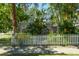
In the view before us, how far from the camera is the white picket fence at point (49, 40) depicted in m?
3.95

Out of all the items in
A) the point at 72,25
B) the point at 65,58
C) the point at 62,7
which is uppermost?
the point at 62,7

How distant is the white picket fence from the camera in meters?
3.95

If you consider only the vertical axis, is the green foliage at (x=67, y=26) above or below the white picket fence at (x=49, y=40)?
above

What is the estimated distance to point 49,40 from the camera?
3965mm

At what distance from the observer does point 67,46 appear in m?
3.94

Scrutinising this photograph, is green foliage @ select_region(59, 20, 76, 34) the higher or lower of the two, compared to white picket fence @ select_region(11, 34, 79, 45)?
higher

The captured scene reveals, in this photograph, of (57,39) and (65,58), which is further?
(57,39)

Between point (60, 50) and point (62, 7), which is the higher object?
point (62, 7)

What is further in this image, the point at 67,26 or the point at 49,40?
the point at 67,26

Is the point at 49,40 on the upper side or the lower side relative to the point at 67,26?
lower

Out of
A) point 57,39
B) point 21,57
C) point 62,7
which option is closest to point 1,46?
point 21,57

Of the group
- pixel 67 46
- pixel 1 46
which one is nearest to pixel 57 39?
pixel 67 46

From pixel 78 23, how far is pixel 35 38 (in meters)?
0.89

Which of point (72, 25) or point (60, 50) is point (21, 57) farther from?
point (72, 25)
